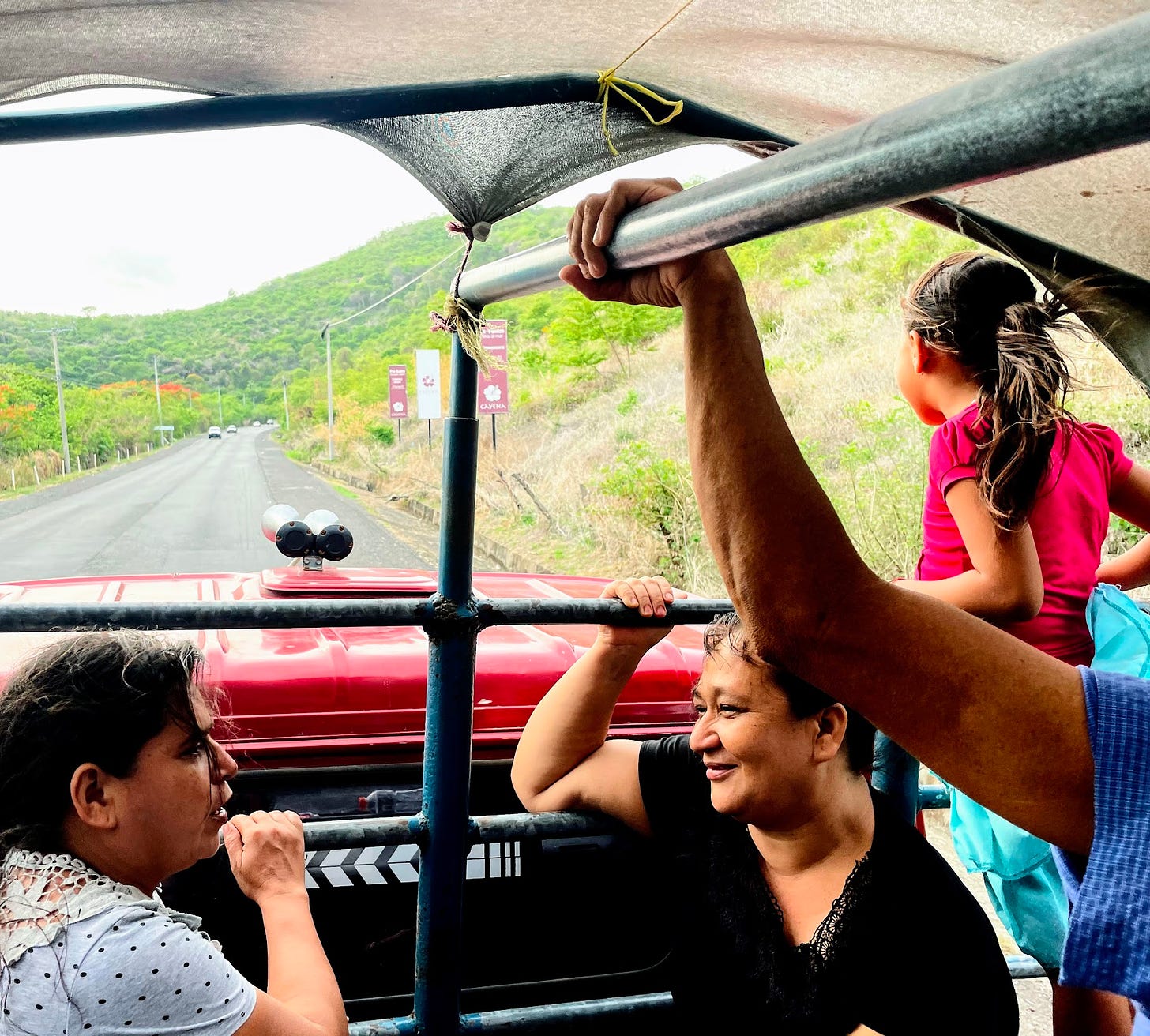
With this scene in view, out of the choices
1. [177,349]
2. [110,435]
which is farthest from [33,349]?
[110,435]

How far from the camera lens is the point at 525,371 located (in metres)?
27.1

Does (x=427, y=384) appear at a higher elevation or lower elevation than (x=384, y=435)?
higher

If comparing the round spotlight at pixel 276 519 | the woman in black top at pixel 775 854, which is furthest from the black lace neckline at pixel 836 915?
the round spotlight at pixel 276 519

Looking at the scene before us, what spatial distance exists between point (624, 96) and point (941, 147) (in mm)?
884

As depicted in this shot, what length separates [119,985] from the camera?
3.80ft

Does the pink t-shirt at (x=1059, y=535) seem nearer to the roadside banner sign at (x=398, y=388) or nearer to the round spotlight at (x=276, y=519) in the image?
the round spotlight at (x=276, y=519)

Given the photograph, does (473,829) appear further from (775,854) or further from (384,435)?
(384,435)

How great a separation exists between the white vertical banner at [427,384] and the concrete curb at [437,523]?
1.32 meters

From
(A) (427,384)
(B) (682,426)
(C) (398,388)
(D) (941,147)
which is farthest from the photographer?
(B) (682,426)

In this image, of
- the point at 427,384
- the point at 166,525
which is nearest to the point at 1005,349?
the point at 427,384

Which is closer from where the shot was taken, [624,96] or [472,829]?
[624,96]

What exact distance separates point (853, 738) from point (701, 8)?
3.97 feet

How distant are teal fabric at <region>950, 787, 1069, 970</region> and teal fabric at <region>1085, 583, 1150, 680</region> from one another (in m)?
0.36

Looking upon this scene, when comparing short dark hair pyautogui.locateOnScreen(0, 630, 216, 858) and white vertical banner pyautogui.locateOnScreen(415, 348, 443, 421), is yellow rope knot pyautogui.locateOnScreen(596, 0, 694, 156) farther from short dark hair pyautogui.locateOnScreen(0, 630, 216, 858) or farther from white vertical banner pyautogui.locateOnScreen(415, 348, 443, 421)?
white vertical banner pyautogui.locateOnScreen(415, 348, 443, 421)
